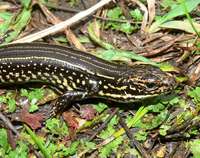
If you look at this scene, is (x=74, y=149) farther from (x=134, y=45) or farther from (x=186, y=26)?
(x=186, y=26)

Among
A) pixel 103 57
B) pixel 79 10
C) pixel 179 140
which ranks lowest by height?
pixel 179 140

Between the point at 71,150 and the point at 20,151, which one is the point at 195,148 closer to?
the point at 71,150

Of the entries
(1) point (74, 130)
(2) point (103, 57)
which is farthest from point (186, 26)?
(1) point (74, 130)

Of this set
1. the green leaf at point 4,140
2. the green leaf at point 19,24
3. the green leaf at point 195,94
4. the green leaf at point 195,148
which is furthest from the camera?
the green leaf at point 19,24

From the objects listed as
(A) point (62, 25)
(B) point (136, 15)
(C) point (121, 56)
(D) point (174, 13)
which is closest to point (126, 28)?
(B) point (136, 15)

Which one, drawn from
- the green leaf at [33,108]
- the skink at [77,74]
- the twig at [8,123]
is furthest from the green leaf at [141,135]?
→ the twig at [8,123]

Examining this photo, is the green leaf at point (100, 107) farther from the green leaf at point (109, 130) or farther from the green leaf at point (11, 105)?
the green leaf at point (11, 105)

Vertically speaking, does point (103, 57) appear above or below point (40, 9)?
below
